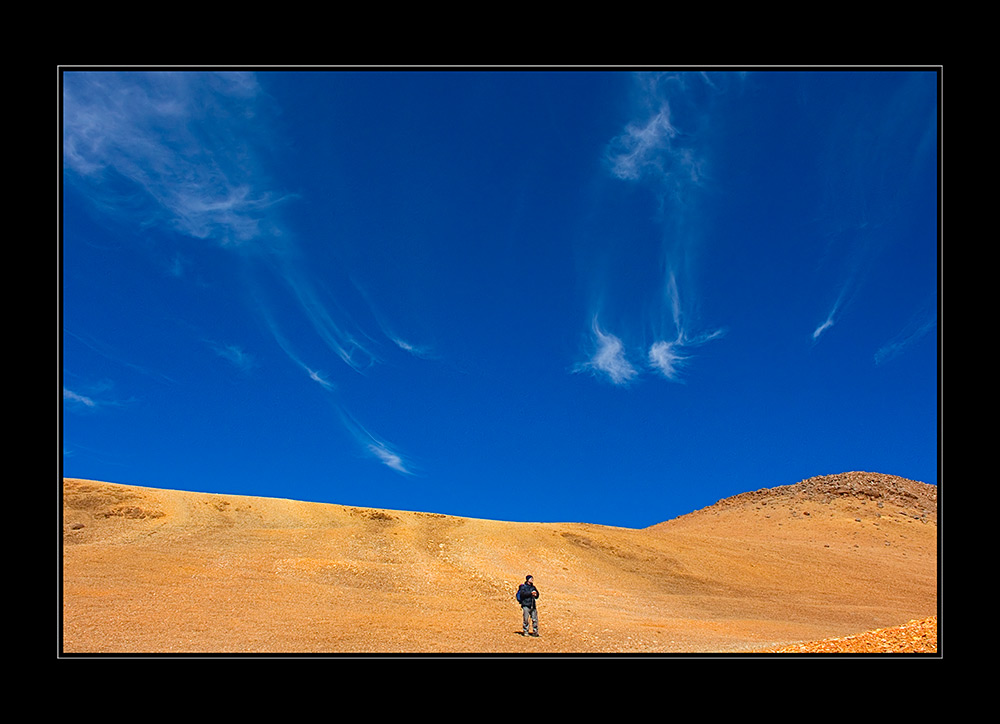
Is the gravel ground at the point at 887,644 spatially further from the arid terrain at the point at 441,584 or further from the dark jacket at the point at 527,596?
the dark jacket at the point at 527,596

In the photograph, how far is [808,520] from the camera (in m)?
58.4

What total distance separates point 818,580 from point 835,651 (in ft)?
82.3

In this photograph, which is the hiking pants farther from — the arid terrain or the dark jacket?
the arid terrain

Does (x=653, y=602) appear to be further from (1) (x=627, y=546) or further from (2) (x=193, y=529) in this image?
(2) (x=193, y=529)

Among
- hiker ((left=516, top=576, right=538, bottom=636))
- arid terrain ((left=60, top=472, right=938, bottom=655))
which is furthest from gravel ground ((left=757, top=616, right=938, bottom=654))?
hiker ((left=516, top=576, right=538, bottom=636))

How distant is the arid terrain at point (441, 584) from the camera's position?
53.4ft

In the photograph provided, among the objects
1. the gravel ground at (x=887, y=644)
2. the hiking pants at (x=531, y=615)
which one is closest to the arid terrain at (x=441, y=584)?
the gravel ground at (x=887, y=644)

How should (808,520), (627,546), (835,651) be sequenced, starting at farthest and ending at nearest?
(808,520)
(627,546)
(835,651)

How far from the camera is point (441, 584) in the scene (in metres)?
26.2

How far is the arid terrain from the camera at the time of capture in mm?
16266

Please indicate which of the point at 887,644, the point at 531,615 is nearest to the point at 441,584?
the point at 531,615
